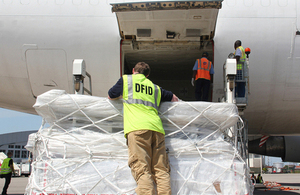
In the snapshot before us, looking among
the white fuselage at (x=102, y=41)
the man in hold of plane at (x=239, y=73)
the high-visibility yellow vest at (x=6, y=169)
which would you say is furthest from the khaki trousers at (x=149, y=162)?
the high-visibility yellow vest at (x=6, y=169)

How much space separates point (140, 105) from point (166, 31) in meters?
2.12

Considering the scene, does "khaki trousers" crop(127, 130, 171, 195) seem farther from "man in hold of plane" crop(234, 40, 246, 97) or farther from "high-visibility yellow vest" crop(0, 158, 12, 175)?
"high-visibility yellow vest" crop(0, 158, 12, 175)

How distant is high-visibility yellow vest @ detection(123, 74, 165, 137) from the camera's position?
283cm

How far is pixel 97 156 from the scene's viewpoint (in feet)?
9.86

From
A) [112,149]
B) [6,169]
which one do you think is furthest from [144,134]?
[6,169]

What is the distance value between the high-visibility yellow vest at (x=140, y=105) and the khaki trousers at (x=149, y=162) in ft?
0.24

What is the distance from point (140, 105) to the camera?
2932mm

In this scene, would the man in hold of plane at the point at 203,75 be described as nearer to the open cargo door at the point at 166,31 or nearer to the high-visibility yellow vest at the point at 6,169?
the open cargo door at the point at 166,31

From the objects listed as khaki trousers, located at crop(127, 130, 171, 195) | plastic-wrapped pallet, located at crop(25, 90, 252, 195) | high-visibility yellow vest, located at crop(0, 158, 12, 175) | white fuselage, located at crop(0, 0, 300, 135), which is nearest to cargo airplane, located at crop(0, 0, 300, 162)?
white fuselage, located at crop(0, 0, 300, 135)

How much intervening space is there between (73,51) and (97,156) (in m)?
2.53

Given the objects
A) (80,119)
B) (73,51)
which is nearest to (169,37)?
(73,51)

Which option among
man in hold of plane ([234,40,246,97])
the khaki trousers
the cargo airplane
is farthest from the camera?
the cargo airplane

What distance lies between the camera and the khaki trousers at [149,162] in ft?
8.77

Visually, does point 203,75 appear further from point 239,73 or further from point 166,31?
point 166,31
